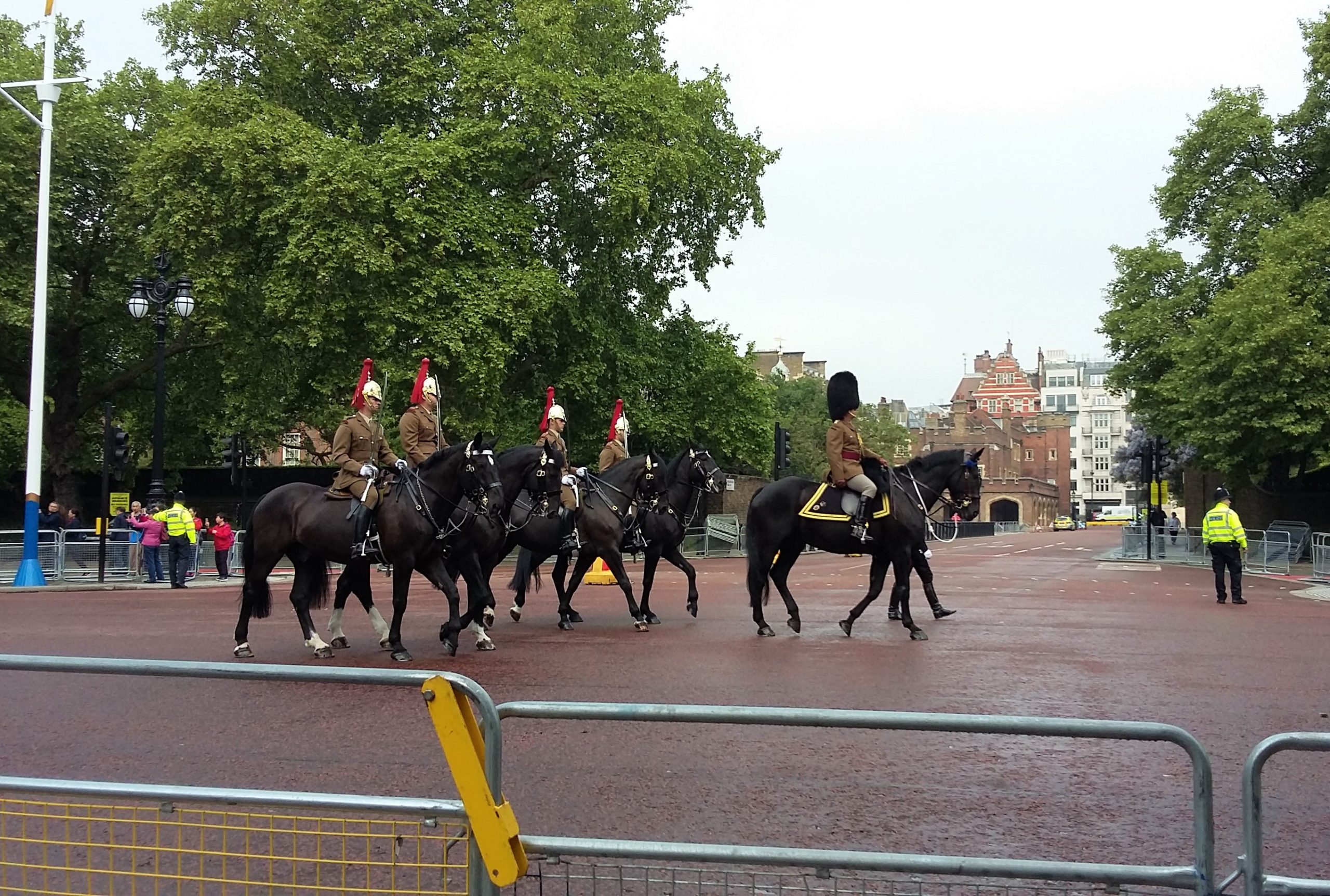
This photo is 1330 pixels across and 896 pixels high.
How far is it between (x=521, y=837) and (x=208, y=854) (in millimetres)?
1858

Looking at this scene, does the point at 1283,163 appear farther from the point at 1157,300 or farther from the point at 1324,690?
the point at 1324,690

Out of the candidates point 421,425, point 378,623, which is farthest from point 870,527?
point 378,623

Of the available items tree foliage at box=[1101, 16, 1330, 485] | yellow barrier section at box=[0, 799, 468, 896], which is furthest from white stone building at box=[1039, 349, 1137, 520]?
yellow barrier section at box=[0, 799, 468, 896]

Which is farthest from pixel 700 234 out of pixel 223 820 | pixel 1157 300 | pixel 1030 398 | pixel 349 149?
pixel 1030 398

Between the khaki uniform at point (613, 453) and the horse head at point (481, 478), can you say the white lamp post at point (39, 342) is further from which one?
the horse head at point (481, 478)

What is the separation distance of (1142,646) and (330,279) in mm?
22295

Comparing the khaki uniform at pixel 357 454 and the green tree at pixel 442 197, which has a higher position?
the green tree at pixel 442 197

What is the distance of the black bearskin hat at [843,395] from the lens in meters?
15.3

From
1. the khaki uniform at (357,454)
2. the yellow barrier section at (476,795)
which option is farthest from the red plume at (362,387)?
the yellow barrier section at (476,795)

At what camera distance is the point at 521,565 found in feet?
55.8

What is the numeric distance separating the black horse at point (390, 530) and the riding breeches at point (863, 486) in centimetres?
432

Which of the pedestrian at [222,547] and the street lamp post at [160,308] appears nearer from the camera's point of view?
the street lamp post at [160,308]

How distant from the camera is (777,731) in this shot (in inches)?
338

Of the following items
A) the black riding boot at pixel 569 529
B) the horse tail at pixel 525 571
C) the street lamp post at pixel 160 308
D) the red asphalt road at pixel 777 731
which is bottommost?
the red asphalt road at pixel 777 731
